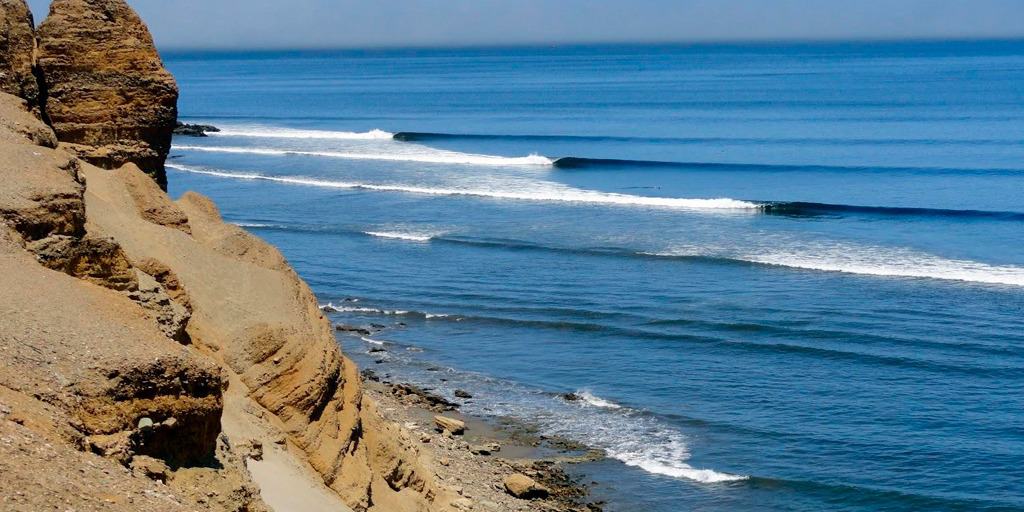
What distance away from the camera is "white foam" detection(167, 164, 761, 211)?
49219 millimetres

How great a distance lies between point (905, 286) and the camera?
109ft

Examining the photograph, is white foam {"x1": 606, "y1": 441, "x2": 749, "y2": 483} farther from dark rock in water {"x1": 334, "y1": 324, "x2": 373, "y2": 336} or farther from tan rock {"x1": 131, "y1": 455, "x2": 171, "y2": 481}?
tan rock {"x1": 131, "y1": 455, "x2": 171, "y2": 481}

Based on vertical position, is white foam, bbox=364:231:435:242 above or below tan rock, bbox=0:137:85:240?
below

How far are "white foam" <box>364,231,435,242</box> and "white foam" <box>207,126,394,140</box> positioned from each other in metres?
37.2

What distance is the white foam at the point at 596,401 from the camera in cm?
2402

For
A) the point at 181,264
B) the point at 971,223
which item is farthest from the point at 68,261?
the point at 971,223

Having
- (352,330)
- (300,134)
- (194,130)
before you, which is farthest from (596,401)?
(194,130)

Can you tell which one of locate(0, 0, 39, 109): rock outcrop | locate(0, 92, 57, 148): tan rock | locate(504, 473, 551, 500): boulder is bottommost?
locate(504, 473, 551, 500): boulder

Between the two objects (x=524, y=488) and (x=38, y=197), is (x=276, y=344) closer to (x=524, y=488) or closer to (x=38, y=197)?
(x=38, y=197)

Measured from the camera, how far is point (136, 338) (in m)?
8.47

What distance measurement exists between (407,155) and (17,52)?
55.2 metres

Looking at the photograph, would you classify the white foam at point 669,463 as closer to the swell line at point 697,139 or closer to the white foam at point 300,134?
the swell line at point 697,139

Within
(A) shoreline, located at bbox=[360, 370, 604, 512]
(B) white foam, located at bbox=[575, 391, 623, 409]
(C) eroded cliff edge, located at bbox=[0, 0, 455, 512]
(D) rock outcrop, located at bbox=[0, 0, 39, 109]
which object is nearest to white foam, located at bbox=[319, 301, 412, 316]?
(A) shoreline, located at bbox=[360, 370, 604, 512]

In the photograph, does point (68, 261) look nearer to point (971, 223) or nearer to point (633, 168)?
point (971, 223)
